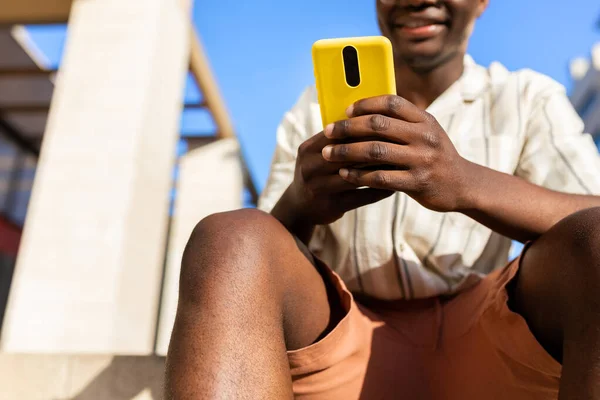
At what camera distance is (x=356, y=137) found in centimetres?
76

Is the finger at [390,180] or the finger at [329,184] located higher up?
the finger at [390,180]

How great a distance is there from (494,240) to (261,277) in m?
0.64

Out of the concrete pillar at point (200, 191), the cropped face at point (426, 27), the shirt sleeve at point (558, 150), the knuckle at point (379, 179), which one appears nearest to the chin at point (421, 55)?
the cropped face at point (426, 27)

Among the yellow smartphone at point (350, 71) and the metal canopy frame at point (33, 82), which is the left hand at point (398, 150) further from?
the metal canopy frame at point (33, 82)

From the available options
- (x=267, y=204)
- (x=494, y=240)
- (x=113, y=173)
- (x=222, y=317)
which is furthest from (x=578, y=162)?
(x=113, y=173)

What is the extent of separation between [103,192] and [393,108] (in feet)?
8.52

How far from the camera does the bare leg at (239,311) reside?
631 mm

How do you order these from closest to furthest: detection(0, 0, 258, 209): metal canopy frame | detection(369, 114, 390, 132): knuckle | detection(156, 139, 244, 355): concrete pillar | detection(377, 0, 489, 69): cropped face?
detection(369, 114, 390, 132): knuckle, detection(377, 0, 489, 69): cropped face, detection(0, 0, 258, 209): metal canopy frame, detection(156, 139, 244, 355): concrete pillar

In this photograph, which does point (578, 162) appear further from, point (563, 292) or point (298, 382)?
point (298, 382)

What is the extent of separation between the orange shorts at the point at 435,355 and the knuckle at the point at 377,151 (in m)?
0.26

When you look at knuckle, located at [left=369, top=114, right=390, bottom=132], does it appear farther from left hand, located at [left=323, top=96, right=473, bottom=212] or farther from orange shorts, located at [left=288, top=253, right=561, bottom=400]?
orange shorts, located at [left=288, top=253, right=561, bottom=400]

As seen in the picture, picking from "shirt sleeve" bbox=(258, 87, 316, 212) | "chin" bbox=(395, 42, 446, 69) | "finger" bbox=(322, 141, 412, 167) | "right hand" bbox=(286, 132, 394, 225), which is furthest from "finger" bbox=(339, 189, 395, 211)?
"chin" bbox=(395, 42, 446, 69)

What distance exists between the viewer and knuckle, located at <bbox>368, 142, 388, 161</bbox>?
72cm

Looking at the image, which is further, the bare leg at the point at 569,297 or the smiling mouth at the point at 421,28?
the smiling mouth at the point at 421,28
